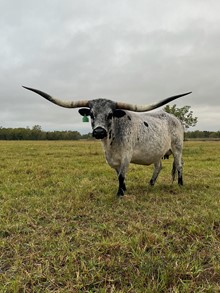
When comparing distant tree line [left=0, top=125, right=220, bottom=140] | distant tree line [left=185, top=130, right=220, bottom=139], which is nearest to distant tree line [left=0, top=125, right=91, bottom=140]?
distant tree line [left=0, top=125, right=220, bottom=140]

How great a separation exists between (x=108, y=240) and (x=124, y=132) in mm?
2929

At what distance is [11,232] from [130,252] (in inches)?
72.4

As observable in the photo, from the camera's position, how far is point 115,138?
19.9 ft

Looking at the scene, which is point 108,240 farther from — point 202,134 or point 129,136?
point 202,134

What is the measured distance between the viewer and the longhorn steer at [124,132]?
5.62 meters

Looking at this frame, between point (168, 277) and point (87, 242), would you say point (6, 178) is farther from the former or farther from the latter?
point (168, 277)

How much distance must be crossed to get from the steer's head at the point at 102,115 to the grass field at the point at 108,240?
144 centimetres

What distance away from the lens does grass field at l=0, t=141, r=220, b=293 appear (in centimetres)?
277

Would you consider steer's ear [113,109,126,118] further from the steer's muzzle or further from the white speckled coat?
the steer's muzzle

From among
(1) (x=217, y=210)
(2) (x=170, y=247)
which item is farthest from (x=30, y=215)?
(1) (x=217, y=210)

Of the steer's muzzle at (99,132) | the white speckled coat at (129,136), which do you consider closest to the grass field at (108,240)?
the white speckled coat at (129,136)

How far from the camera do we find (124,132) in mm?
6113

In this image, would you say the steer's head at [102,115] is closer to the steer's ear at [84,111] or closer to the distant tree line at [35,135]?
the steer's ear at [84,111]

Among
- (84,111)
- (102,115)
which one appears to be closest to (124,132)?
(102,115)
